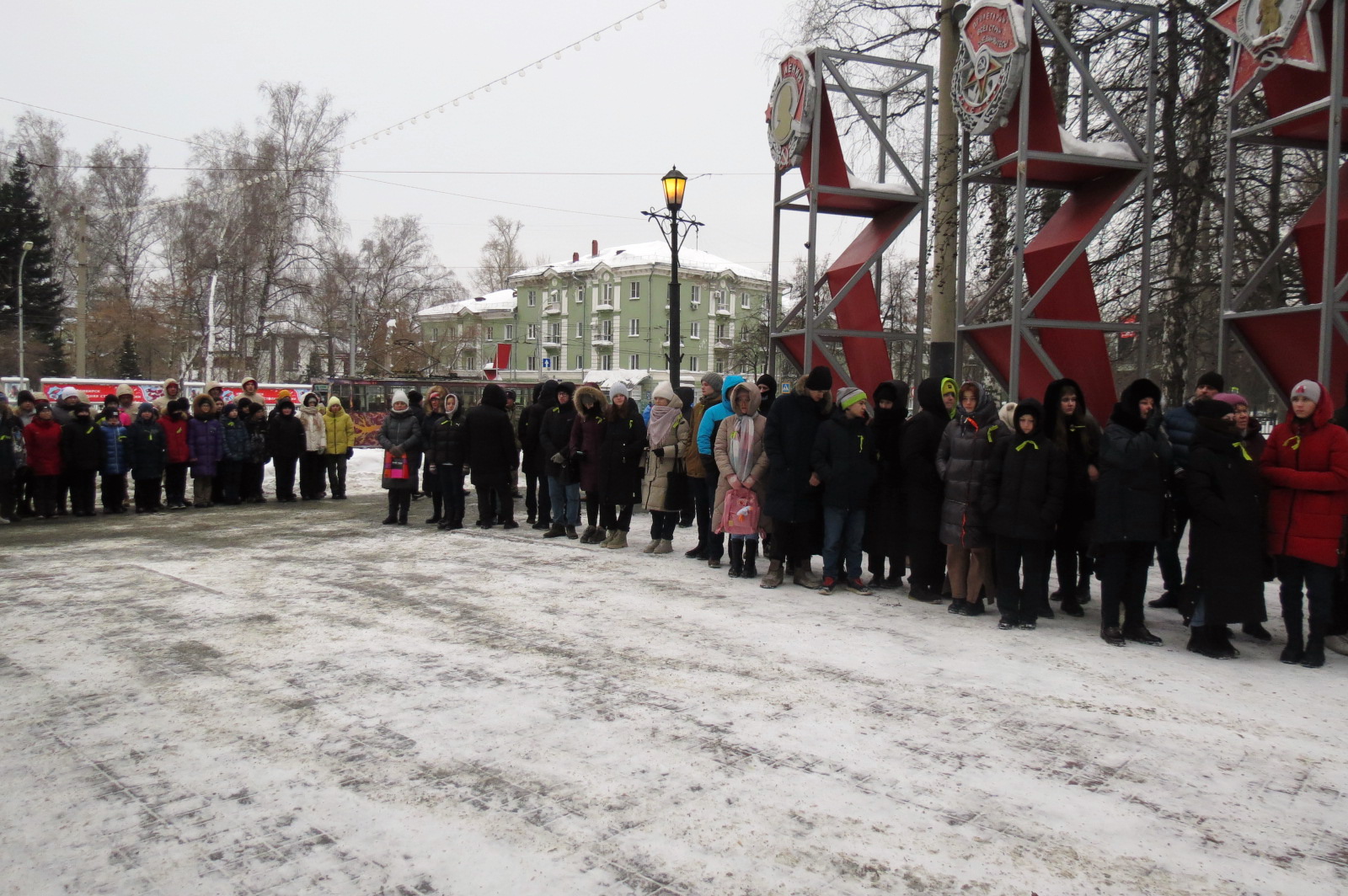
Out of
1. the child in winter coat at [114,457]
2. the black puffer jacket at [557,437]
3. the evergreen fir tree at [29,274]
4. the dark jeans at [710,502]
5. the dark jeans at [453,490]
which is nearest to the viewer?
the dark jeans at [710,502]

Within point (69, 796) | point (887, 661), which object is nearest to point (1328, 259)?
point (887, 661)

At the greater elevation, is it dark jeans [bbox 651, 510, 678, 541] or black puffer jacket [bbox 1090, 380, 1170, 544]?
black puffer jacket [bbox 1090, 380, 1170, 544]

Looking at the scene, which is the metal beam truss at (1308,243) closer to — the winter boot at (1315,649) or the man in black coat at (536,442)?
the winter boot at (1315,649)

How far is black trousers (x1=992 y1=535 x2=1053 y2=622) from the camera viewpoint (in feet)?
20.4

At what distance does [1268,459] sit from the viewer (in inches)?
222

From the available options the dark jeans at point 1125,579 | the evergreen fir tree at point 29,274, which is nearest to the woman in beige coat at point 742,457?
the dark jeans at point 1125,579

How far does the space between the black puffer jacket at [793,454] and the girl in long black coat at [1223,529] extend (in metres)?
2.71

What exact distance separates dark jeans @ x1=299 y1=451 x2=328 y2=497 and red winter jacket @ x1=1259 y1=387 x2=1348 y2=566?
496 inches

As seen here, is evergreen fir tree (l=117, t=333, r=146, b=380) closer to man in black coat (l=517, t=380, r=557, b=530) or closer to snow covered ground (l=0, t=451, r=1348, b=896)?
man in black coat (l=517, t=380, r=557, b=530)

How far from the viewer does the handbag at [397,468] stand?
446 inches

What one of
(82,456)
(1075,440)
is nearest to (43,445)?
(82,456)

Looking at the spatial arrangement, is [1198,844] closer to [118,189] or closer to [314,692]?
[314,692]

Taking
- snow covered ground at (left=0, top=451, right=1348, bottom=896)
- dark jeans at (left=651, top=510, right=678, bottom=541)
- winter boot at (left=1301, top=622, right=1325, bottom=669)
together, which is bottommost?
snow covered ground at (left=0, top=451, right=1348, bottom=896)

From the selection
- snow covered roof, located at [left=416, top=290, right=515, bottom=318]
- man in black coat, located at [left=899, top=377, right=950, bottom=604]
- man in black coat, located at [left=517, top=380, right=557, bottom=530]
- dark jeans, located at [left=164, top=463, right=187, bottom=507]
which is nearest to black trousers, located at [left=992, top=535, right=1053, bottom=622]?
man in black coat, located at [left=899, top=377, right=950, bottom=604]
